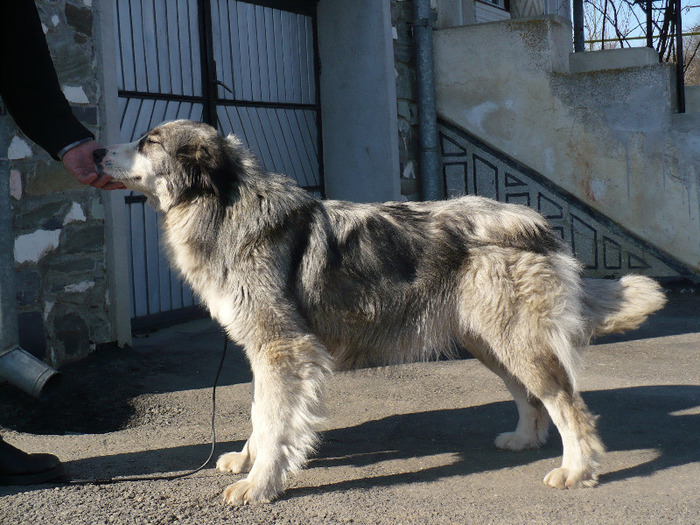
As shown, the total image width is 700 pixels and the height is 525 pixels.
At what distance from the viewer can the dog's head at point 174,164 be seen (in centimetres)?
342

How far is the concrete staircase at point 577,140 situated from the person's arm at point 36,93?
225 inches

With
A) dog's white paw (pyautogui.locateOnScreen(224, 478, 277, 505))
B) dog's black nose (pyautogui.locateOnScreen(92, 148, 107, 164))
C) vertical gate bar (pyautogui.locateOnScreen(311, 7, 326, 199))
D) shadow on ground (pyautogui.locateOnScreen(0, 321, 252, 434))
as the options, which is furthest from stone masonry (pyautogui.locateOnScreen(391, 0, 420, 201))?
dog's white paw (pyautogui.locateOnScreen(224, 478, 277, 505))

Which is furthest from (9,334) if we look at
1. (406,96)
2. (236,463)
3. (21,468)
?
(406,96)

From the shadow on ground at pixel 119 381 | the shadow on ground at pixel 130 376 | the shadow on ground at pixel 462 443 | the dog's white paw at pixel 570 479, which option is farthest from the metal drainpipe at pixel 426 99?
the dog's white paw at pixel 570 479

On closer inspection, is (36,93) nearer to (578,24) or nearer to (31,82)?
(31,82)

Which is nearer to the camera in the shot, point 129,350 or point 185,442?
point 185,442

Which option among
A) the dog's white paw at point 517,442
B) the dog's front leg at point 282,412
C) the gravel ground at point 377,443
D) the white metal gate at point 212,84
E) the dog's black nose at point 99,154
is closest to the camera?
the gravel ground at point 377,443

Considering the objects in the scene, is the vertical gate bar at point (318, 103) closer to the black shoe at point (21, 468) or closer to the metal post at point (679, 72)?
the metal post at point (679, 72)

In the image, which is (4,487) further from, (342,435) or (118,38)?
(118,38)

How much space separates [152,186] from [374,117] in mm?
5162

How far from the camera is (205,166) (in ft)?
11.2

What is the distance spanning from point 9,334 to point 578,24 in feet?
32.7

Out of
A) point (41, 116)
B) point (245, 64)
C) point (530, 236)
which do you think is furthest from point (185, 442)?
point (245, 64)

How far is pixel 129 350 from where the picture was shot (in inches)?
223
